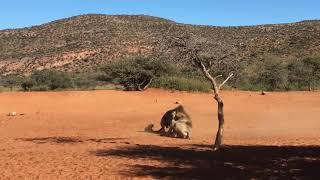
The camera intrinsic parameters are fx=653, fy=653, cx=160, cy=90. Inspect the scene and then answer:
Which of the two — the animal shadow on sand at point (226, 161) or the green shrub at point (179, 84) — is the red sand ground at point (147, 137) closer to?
the animal shadow on sand at point (226, 161)

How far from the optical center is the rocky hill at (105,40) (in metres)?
66.7

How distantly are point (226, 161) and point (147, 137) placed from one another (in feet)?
20.2

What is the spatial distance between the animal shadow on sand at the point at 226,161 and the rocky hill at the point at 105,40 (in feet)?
140

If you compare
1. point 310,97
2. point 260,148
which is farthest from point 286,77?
point 260,148

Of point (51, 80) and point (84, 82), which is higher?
point (51, 80)

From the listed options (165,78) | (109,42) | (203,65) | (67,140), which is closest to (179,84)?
(165,78)

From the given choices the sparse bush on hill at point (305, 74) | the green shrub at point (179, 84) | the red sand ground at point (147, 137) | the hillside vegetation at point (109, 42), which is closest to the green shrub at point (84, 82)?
the hillside vegetation at point (109, 42)

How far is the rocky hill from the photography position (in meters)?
66.7

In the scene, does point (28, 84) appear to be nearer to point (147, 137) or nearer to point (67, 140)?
point (147, 137)

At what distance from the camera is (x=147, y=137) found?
20.7 metres

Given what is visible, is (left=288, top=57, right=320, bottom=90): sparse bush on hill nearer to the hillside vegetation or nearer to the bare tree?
the hillside vegetation

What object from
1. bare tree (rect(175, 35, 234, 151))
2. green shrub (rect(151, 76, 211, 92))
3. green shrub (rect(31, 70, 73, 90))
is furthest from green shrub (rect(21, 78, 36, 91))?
bare tree (rect(175, 35, 234, 151))

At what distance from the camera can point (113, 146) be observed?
18000mm

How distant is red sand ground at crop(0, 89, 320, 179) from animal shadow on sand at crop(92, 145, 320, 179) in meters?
0.02
